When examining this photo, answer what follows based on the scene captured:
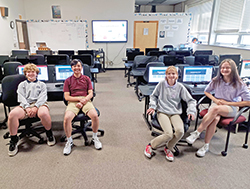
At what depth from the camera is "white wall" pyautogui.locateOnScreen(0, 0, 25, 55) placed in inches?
211

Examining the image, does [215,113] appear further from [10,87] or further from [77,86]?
[10,87]

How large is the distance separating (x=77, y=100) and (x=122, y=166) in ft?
3.34

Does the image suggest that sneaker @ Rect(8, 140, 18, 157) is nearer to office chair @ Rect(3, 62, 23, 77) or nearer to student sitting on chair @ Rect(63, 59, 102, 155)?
student sitting on chair @ Rect(63, 59, 102, 155)

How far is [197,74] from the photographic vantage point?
10.1ft

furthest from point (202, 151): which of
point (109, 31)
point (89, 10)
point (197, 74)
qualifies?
point (89, 10)

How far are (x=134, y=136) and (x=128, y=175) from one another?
83 cm

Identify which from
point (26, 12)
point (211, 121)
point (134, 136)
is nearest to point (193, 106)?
point (211, 121)

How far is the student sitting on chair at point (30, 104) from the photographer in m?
2.30

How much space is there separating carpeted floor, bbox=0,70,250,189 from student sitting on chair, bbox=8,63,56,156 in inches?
8.2

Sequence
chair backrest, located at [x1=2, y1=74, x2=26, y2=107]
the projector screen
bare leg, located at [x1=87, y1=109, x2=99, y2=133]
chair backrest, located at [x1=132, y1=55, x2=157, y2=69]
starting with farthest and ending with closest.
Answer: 1. the projector screen
2. chair backrest, located at [x1=132, y1=55, x2=157, y2=69]
3. chair backrest, located at [x1=2, y1=74, x2=26, y2=107]
4. bare leg, located at [x1=87, y1=109, x2=99, y2=133]

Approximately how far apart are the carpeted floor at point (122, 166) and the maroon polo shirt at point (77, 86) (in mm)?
700

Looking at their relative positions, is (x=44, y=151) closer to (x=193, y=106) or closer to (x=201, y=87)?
(x=193, y=106)

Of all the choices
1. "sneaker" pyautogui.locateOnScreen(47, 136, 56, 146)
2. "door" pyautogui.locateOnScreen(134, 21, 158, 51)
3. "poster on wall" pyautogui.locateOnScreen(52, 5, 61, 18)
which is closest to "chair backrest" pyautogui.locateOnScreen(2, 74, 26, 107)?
"sneaker" pyautogui.locateOnScreen(47, 136, 56, 146)

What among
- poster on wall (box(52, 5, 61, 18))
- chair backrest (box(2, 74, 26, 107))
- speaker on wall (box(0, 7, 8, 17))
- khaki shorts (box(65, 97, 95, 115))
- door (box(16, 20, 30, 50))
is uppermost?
poster on wall (box(52, 5, 61, 18))
